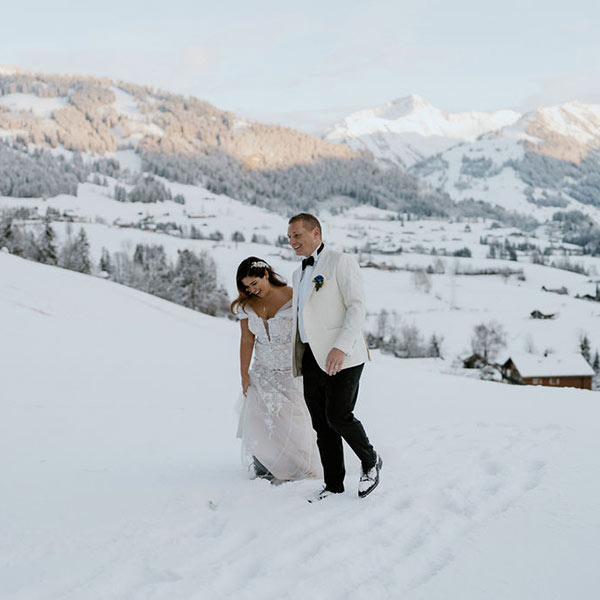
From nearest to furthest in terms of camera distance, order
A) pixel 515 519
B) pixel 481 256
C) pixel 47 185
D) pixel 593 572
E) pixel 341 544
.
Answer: pixel 593 572 < pixel 341 544 < pixel 515 519 < pixel 481 256 < pixel 47 185

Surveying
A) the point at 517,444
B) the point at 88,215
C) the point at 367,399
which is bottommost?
the point at 367,399

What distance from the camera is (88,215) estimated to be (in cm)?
13688

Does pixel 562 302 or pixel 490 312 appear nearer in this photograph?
pixel 490 312

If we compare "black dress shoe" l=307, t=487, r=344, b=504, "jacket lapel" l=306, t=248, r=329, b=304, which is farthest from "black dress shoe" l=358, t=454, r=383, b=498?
Result: "jacket lapel" l=306, t=248, r=329, b=304

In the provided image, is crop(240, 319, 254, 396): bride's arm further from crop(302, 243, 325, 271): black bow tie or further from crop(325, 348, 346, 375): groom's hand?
crop(325, 348, 346, 375): groom's hand

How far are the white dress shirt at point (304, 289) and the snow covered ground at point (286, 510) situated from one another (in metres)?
1.31

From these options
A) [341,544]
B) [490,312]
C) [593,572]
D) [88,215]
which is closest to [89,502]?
[341,544]

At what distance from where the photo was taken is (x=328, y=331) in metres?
3.78

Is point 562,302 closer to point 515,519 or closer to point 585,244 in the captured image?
point 515,519

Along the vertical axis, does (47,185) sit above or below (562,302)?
above

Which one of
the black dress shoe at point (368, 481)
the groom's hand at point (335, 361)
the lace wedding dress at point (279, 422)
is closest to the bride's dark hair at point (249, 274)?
the lace wedding dress at point (279, 422)

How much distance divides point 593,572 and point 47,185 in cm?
17327

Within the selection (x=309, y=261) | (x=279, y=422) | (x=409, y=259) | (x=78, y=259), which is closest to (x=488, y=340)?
(x=78, y=259)

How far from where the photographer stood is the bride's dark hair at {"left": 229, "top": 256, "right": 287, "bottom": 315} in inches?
164
